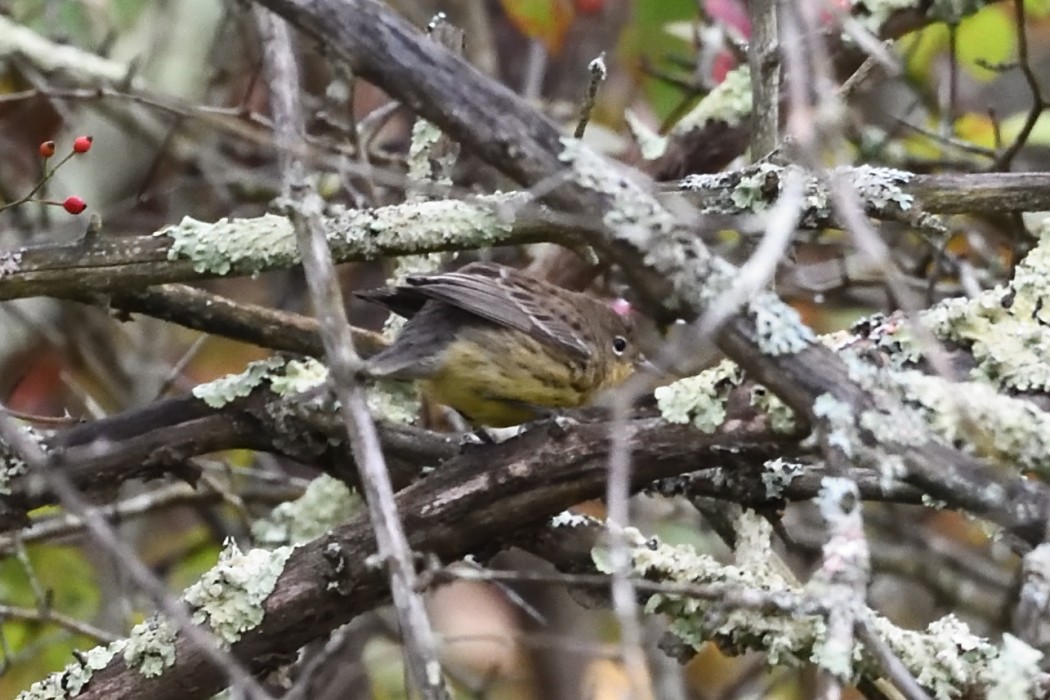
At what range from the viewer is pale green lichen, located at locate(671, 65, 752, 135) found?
12.7 feet

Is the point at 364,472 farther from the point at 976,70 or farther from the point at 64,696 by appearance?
the point at 976,70

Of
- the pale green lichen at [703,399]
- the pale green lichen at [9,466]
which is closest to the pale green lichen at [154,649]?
the pale green lichen at [9,466]

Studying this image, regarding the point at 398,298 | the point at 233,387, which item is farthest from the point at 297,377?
the point at 398,298

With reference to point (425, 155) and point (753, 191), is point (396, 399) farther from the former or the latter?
point (753, 191)

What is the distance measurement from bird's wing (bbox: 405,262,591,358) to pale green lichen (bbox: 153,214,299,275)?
408 mm

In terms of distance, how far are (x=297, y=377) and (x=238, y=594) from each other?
22.2 inches

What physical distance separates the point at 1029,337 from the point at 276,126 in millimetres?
1259

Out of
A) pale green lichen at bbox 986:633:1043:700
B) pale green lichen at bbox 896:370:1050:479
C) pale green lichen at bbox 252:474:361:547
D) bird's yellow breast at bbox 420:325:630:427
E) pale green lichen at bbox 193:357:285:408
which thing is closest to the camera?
pale green lichen at bbox 986:633:1043:700

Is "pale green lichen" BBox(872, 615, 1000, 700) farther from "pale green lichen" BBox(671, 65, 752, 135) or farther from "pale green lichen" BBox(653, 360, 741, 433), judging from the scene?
"pale green lichen" BBox(671, 65, 752, 135)

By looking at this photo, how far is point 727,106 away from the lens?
3902 millimetres

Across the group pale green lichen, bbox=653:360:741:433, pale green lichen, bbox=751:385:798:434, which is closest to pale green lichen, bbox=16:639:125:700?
pale green lichen, bbox=653:360:741:433

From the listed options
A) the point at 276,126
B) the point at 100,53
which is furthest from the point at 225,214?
the point at 276,126

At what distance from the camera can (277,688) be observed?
3004 millimetres

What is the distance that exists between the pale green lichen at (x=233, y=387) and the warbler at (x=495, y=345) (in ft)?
0.84
